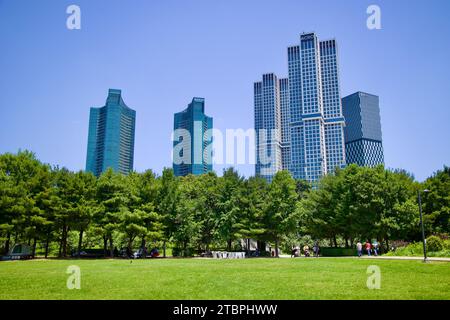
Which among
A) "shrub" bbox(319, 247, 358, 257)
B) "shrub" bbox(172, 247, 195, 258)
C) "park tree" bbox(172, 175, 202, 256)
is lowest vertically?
"shrub" bbox(172, 247, 195, 258)

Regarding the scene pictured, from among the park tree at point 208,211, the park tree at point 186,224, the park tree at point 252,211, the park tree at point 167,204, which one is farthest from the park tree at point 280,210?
the park tree at point 167,204

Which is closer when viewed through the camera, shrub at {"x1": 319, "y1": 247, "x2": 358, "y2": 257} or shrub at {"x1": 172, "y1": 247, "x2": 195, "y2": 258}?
shrub at {"x1": 319, "y1": 247, "x2": 358, "y2": 257}

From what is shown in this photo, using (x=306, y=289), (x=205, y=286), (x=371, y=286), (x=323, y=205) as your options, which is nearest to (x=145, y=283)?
(x=205, y=286)

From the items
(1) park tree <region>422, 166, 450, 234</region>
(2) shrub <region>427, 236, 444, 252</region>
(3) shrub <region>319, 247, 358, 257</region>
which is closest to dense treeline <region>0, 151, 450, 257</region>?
(1) park tree <region>422, 166, 450, 234</region>

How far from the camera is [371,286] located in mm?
12945

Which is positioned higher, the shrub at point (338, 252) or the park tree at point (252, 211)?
the park tree at point (252, 211)

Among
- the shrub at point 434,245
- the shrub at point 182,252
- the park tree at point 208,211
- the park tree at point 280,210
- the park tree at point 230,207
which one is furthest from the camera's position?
the shrub at point 182,252

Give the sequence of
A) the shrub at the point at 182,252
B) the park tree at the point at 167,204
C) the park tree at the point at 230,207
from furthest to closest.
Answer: the shrub at the point at 182,252 → the park tree at the point at 230,207 → the park tree at the point at 167,204

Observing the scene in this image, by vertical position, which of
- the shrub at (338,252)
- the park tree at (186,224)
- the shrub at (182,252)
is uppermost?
the park tree at (186,224)

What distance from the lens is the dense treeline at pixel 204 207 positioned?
41125 mm

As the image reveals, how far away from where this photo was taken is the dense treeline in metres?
41.1

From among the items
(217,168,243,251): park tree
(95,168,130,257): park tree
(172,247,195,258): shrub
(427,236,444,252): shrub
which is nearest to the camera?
(427,236,444,252): shrub

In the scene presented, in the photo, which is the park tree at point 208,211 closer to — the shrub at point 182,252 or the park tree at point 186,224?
the park tree at point 186,224

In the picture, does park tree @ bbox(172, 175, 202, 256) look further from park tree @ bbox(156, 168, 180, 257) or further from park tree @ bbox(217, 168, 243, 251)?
park tree @ bbox(217, 168, 243, 251)
